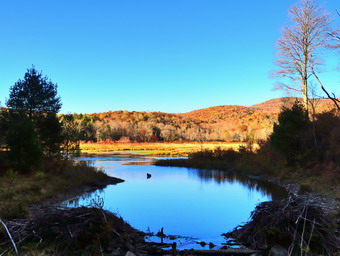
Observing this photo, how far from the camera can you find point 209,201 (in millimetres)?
18234

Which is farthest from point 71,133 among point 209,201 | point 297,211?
point 297,211

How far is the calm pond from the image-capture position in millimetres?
12188

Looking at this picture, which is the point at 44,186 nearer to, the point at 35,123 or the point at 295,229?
the point at 35,123

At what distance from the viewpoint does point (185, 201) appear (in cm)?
1819

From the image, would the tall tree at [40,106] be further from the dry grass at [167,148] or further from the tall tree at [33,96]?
the dry grass at [167,148]

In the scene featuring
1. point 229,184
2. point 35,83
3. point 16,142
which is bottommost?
point 229,184

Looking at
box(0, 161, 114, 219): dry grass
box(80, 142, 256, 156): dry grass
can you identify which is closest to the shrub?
box(0, 161, 114, 219): dry grass

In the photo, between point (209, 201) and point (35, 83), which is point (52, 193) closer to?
point (209, 201)

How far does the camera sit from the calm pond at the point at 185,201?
40.0 feet

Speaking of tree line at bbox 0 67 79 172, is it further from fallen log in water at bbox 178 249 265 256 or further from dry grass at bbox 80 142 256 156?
dry grass at bbox 80 142 256 156

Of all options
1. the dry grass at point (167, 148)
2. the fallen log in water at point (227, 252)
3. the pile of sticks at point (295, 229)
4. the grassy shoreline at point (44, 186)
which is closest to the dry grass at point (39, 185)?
the grassy shoreline at point (44, 186)

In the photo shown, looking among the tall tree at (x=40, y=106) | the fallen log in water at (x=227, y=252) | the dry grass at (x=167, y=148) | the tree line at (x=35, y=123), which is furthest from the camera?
the dry grass at (x=167, y=148)

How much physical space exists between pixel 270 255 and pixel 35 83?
2142 centimetres

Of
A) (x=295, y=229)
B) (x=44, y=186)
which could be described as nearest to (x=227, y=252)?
(x=295, y=229)
